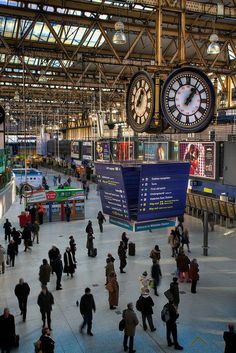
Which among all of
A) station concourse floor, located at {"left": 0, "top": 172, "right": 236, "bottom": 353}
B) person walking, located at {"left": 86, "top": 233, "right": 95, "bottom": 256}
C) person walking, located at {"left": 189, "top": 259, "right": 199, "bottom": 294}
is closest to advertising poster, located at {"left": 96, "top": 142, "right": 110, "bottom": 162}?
station concourse floor, located at {"left": 0, "top": 172, "right": 236, "bottom": 353}

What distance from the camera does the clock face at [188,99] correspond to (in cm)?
506

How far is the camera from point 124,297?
1070 cm

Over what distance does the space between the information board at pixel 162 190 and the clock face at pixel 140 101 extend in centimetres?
63

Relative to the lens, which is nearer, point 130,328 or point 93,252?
point 130,328

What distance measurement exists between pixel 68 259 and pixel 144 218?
741cm

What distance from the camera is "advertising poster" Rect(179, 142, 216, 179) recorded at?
50.1 ft

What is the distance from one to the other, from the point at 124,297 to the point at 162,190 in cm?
597

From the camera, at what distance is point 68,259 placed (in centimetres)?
1227

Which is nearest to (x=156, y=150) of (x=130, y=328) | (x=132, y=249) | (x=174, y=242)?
(x=174, y=242)

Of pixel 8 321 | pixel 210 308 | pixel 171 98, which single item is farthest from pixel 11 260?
pixel 171 98

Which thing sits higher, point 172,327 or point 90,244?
point 90,244

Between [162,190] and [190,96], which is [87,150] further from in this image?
[190,96]

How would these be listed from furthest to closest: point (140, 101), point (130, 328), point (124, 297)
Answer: point (124, 297) < point (130, 328) < point (140, 101)

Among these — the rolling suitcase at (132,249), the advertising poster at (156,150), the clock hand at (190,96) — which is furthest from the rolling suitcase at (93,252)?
the clock hand at (190,96)
